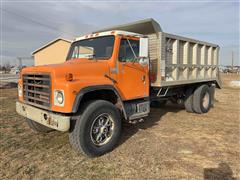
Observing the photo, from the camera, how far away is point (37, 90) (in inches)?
177

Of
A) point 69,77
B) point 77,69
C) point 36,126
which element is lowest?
point 36,126

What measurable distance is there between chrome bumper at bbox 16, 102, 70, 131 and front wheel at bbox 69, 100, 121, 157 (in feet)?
0.95

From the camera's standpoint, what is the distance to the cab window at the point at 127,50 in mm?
5070

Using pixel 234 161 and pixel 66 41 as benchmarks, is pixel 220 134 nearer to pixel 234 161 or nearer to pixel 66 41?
pixel 234 161

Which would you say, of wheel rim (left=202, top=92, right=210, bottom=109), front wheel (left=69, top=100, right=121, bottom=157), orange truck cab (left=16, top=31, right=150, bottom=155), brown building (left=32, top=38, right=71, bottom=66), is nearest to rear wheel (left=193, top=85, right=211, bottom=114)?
wheel rim (left=202, top=92, right=210, bottom=109)

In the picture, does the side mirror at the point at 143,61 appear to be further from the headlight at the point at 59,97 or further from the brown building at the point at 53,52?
the brown building at the point at 53,52

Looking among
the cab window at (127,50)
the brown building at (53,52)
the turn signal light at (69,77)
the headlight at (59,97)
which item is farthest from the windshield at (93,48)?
the brown building at (53,52)

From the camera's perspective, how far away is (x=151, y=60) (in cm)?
624

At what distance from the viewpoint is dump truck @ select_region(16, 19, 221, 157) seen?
4.04m

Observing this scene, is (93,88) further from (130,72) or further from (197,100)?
(197,100)

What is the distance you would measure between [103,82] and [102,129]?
0.94m

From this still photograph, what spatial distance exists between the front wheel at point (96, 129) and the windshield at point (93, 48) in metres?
1.23

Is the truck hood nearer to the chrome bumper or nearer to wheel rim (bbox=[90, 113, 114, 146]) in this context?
the chrome bumper

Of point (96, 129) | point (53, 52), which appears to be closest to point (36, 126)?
point (96, 129)
